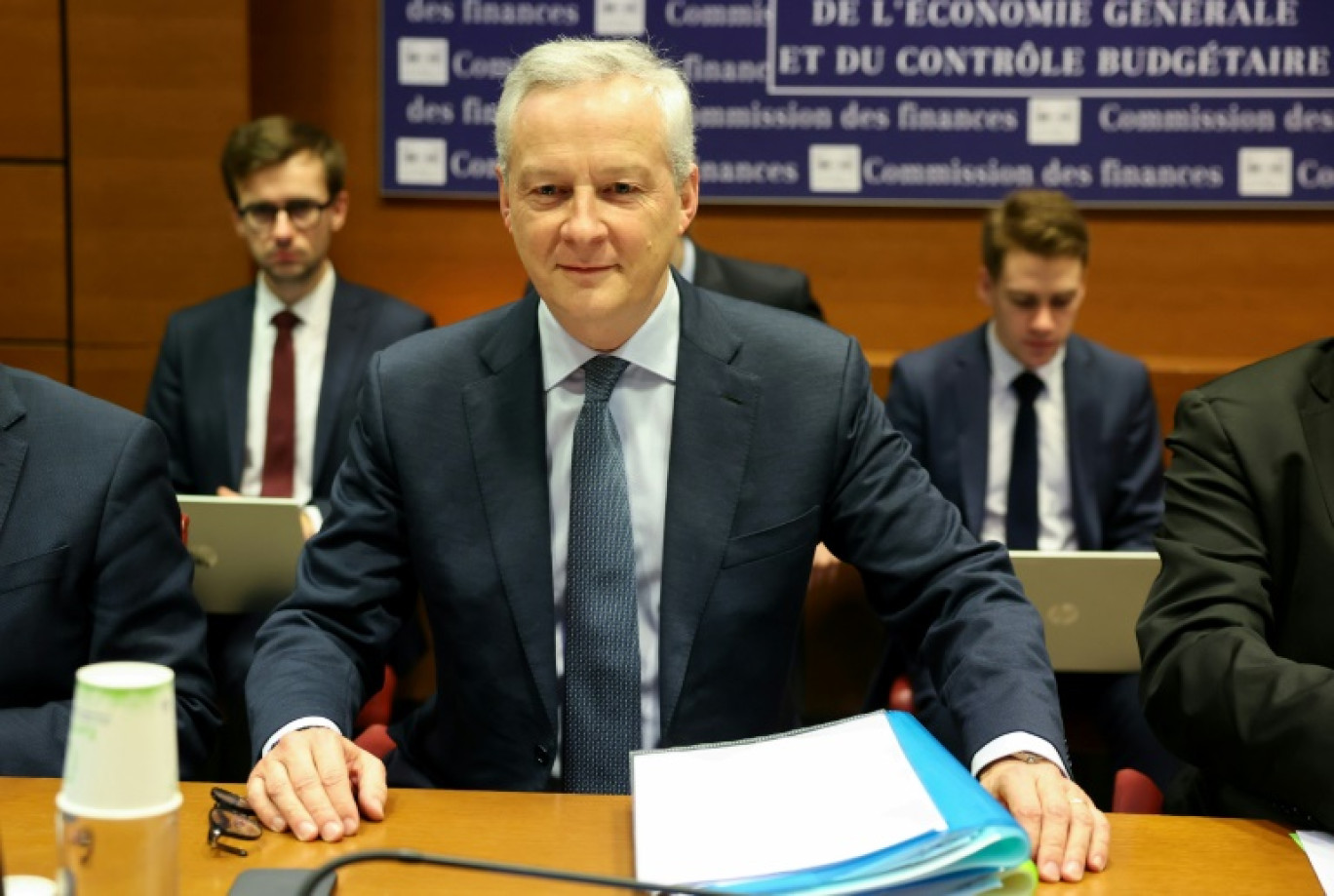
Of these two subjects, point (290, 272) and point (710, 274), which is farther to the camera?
point (710, 274)

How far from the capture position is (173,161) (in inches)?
174

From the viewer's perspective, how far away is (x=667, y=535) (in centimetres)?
199

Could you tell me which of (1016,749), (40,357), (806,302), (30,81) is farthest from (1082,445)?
(30,81)

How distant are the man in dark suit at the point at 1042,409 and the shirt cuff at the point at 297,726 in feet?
7.64

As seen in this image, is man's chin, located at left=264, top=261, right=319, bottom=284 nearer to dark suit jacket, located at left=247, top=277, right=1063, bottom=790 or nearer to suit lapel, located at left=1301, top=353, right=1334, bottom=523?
dark suit jacket, located at left=247, top=277, right=1063, bottom=790

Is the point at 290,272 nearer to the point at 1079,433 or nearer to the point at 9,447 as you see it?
the point at 1079,433

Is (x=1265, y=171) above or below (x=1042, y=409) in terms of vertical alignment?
above

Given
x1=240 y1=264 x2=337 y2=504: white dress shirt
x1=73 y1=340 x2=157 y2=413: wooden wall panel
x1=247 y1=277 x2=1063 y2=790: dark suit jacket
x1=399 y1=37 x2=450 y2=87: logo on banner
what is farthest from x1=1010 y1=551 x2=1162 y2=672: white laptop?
x1=73 y1=340 x2=157 y2=413: wooden wall panel

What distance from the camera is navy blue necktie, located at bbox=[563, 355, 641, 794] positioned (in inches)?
76.4

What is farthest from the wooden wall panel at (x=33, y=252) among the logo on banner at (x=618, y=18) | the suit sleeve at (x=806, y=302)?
the suit sleeve at (x=806, y=302)

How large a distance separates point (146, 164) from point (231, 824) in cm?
337

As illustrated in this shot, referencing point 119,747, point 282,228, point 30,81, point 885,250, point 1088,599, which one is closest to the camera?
point 119,747

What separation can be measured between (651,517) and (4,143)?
3181mm

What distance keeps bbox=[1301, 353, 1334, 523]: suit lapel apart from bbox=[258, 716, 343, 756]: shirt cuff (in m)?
1.28
